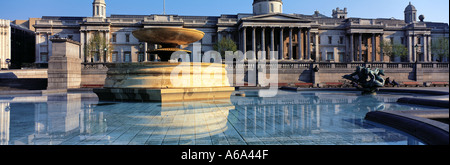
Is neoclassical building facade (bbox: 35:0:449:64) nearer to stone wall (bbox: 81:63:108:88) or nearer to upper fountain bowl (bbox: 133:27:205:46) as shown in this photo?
stone wall (bbox: 81:63:108:88)

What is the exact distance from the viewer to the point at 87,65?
3809 cm

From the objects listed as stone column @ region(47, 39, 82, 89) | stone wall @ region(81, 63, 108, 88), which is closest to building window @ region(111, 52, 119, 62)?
stone wall @ region(81, 63, 108, 88)

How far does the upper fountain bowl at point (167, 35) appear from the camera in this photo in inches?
564

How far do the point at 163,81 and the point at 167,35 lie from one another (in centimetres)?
292

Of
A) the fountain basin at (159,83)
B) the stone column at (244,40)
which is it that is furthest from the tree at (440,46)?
the fountain basin at (159,83)

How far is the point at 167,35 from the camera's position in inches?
584

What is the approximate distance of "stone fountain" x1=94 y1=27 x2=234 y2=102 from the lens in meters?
12.8

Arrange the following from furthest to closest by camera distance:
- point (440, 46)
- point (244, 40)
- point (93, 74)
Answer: point (440, 46)
point (244, 40)
point (93, 74)

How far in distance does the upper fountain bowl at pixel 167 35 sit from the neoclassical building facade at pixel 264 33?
45.2 m

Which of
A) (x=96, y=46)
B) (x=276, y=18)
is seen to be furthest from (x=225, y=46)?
(x=96, y=46)

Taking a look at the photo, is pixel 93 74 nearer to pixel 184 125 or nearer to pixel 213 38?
pixel 184 125
